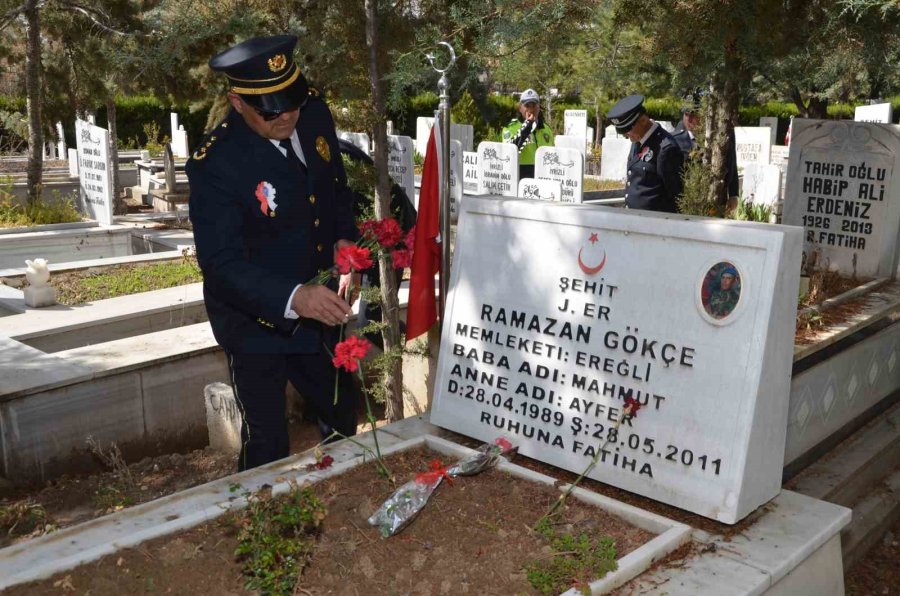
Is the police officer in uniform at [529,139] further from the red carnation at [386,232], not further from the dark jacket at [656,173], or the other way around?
the red carnation at [386,232]

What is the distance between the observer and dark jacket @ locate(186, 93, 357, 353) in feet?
10.8

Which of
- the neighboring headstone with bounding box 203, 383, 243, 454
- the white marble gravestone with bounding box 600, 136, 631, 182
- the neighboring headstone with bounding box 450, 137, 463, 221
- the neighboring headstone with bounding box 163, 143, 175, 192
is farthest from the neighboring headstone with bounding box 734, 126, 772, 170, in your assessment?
the neighboring headstone with bounding box 203, 383, 243, 454

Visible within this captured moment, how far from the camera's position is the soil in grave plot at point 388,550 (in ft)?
8.45

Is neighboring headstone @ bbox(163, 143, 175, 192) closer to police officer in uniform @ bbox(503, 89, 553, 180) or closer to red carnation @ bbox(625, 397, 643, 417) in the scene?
police officer in uniform @ bbox(503, 89, 553, 180)

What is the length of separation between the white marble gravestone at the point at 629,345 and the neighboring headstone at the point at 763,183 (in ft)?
25.6

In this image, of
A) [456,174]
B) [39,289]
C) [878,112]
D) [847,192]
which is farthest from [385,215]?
[878,112]

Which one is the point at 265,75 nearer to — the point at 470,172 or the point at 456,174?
the point at 456,174

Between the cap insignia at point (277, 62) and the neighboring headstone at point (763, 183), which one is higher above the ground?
the cap insignia at point (277, 62)

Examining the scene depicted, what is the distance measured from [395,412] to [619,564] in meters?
2.33

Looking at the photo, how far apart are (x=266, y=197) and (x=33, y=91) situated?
31.6 ft

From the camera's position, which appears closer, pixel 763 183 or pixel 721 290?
pixel 721 290

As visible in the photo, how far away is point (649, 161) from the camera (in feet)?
20.3

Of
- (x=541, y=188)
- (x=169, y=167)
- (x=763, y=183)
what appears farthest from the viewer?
(x=169, y=167)

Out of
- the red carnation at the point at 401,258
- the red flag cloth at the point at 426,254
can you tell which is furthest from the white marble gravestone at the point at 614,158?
the red carnation at the point at 401,258
